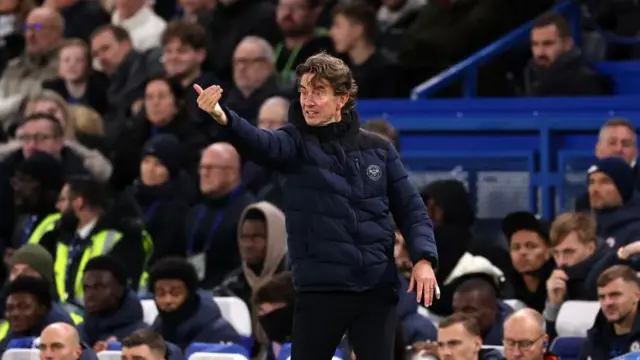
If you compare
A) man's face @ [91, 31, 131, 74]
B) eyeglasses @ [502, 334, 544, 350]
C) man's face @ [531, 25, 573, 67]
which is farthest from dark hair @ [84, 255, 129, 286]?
man's face @ [91, 31, 131, 74]

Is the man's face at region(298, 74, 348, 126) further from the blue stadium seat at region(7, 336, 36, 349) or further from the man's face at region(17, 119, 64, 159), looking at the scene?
the man's face at region(17, 119, 64, 159)

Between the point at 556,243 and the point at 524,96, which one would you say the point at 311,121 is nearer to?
the point at 556,243

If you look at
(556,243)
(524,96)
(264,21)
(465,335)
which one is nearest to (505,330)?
(465,335)

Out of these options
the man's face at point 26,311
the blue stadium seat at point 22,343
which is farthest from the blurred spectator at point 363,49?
the blue stadium seat at point 22,343

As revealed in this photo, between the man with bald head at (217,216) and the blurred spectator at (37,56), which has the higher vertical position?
the blurred spectator at (37,56)

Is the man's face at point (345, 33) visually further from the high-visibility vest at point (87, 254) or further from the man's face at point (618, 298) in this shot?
the man's face at point (618, 298)

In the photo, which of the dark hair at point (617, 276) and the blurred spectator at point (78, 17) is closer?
the dark hair at point (617, 276)

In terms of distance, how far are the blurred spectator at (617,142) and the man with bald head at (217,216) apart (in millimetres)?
2418

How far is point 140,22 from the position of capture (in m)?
15.7

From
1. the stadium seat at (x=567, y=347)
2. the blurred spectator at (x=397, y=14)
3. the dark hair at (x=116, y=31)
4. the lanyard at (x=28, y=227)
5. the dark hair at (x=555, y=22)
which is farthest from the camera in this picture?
the dark hair at (x=116, y=31)

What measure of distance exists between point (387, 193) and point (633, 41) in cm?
636

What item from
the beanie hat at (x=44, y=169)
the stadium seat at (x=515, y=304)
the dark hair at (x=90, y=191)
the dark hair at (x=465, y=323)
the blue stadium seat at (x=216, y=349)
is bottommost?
the blue stadium seat at (x=216, y=349)

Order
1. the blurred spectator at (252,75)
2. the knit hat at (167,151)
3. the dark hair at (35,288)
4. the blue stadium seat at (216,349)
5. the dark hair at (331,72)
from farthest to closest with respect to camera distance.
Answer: the blurred spectator at (252,75) < the knit hat at (167,151) < the dark hair at (35,288) < the blue stadium seat at (216,349) < the dark hair at (331,72)

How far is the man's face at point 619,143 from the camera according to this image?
1150cm
